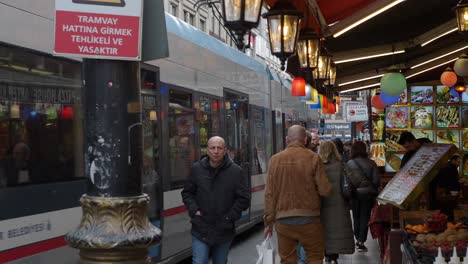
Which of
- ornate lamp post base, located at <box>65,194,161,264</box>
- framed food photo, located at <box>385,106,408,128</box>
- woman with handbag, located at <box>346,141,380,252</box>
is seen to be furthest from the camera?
framed food photo, located at <box>385,106,408,128</box>

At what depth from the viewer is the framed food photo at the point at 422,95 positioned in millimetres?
16375

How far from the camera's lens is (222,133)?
12234mm

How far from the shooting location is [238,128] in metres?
13.5

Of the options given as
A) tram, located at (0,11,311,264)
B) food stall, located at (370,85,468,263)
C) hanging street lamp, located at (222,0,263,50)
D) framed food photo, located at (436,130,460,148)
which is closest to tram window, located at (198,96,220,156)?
tram, located at (0,11,311,264)

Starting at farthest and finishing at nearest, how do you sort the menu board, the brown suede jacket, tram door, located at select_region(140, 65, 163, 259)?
1. tram door, located at select_region(140, 65, 163, 259)
2. the menu board
3. the brown suede jacket

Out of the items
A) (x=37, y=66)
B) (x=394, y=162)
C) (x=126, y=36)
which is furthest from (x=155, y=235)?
(x=394, y=162)

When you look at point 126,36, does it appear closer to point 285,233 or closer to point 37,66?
point 37,66

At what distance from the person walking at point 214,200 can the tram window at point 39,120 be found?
122 centimetres

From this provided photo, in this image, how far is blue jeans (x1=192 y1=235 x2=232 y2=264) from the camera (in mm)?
7121

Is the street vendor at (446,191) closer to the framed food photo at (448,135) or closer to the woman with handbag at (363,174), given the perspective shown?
the woman with handbag at (363,174)

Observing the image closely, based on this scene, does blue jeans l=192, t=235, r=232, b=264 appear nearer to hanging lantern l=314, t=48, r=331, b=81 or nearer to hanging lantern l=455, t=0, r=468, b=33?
hanging lantern l=455, t=0, r=468, b=33

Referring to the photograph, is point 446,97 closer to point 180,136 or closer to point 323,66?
point 323,66

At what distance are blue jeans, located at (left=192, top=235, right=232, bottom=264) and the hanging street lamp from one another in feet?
6.89

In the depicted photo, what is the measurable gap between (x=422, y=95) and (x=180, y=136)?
27.7 feet
